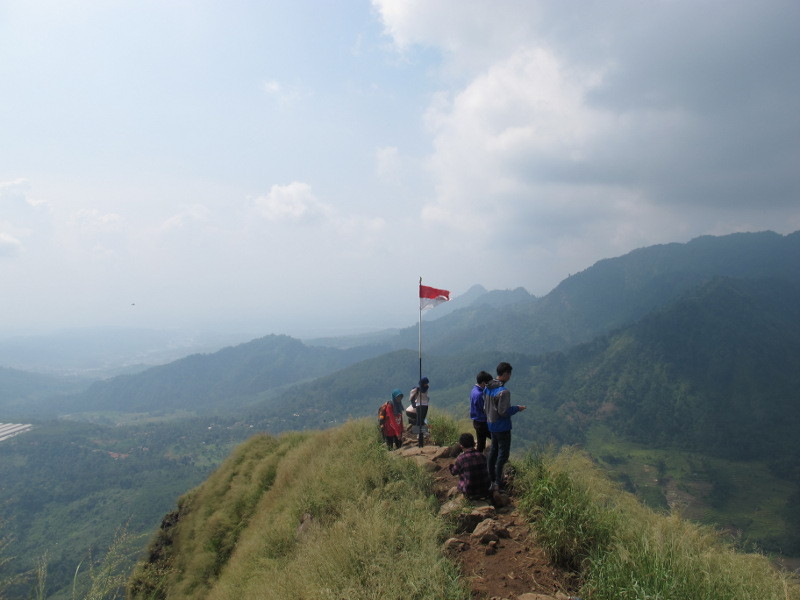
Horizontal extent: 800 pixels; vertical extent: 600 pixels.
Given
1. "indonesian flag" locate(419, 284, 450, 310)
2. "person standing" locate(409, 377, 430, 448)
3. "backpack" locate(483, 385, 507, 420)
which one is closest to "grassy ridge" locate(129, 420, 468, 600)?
"person standing" locate(409, 377, 430, 448)

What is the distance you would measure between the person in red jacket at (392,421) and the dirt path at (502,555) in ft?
13.9

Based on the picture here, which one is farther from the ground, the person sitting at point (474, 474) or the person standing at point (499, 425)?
the person standing at point (499, 425)

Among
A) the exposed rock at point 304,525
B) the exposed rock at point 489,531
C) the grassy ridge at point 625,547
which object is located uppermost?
the grassy ridge at point 625,547

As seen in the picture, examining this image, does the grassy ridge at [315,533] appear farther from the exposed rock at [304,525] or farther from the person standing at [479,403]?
the person standing at [479,403]

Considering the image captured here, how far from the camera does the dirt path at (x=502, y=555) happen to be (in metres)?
5.51

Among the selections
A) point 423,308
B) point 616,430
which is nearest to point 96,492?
point 423,308

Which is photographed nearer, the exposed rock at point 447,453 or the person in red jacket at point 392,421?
the exposed rock at point 447,453

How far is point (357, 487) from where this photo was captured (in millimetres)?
9203

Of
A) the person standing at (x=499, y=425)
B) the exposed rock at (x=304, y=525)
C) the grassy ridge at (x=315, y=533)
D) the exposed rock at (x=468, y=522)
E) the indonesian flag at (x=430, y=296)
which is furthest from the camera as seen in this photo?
the indonesian flag at (x=430, y=296)

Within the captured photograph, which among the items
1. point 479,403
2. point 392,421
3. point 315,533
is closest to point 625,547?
point 479,403

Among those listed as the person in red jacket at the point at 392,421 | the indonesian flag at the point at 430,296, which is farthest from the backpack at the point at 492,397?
the indonesian flag at the point at 430,296

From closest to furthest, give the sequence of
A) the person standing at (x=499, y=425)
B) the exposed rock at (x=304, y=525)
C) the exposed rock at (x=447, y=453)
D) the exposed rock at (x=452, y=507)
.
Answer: the exposed rock at (x=452, y=507) → the person standing at (x=499, y=425) → the exposed rock at (x=304, y=525) → the exposed rock at (x=447, y=453)

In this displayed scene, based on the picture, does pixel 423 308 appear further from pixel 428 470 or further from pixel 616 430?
pixel 616 430

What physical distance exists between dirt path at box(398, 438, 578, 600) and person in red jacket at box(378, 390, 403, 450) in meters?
4.22
